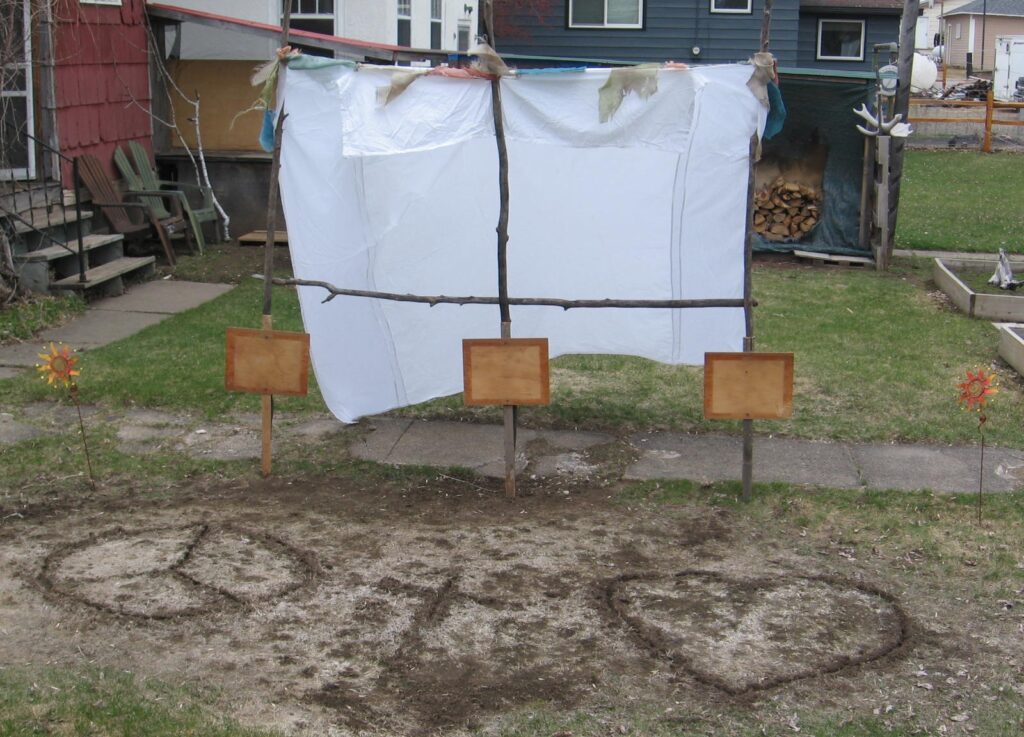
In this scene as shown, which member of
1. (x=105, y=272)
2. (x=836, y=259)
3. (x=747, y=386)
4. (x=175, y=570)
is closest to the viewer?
(x=175, y=570)

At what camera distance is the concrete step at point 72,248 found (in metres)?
11.0

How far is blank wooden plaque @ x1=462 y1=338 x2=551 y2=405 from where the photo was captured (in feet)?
21.4

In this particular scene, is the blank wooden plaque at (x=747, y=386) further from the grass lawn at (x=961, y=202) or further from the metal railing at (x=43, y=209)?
the grass lawn at (x=961, y=202)

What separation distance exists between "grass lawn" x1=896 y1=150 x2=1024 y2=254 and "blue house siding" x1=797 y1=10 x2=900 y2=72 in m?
2.96

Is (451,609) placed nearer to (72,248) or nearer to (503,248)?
(503,248)

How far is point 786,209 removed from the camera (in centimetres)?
1474

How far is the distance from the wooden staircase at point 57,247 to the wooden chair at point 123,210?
1.23ft

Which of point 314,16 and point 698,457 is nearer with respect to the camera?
point 698,457

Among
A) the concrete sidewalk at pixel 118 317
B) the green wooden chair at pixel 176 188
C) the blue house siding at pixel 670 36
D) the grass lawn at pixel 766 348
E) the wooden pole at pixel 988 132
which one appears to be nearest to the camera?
the grass lawn at pixel 766 348

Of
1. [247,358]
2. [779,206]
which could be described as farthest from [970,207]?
[247,358]

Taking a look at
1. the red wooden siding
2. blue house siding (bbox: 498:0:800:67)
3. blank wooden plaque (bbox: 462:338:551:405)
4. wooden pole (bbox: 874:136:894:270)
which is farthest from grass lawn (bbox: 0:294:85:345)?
blue house siding (bbox: 498:0:800:67)

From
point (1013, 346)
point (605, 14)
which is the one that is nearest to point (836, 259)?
point (1013, 346)

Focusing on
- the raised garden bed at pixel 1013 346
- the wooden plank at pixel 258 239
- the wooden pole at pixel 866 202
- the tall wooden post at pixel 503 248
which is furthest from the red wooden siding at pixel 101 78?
the raised garden bed at pixel 1013 346

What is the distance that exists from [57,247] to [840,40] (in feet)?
71.0
